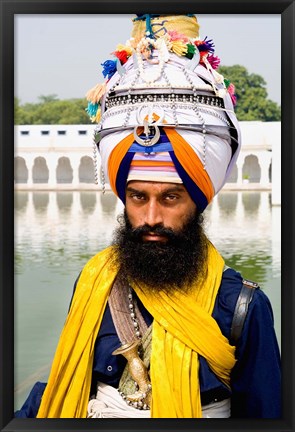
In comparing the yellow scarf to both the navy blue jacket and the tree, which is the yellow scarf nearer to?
the navy blue jacket

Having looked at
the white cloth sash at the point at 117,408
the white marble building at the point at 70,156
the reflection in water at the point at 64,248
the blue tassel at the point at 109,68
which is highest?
the white marble building at the point at 70,156

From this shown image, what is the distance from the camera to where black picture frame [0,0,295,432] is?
1942 mm

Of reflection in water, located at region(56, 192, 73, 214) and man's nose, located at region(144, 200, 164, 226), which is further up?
man's nose, located at region(144, 200, 164, 226)

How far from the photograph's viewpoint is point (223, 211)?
20953 millimetres

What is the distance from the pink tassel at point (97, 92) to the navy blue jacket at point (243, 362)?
25.5 inches

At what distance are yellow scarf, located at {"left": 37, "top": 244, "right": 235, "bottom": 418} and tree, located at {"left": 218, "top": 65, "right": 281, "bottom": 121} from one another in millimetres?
29409

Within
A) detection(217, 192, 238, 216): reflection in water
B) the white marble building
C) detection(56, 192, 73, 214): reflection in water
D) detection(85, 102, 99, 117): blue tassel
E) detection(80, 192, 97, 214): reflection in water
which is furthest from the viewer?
the white marble building

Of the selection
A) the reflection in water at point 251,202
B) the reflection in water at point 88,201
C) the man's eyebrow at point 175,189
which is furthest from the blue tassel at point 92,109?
the reflection in water at point 88,201

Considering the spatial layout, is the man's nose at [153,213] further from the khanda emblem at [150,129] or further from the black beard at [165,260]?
the khanda emblem at [150,129]

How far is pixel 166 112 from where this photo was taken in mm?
1965

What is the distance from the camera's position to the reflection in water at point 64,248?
159 inches

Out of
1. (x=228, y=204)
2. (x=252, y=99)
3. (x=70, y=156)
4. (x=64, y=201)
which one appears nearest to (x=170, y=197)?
(x=228, y=204)

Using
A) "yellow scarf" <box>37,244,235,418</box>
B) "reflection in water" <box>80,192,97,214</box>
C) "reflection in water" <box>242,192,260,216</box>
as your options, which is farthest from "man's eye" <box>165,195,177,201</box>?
"reflection in water" <box>80,192,97,214</box>
